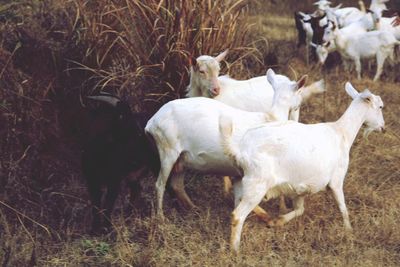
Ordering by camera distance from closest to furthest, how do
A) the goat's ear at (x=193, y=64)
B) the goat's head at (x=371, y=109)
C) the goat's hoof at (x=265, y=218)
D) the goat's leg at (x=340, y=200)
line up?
the goat's leg at (x=340, y=200) < the goat's hoof at (x=265, y=218) < the goat's head at (x=371, y=109) < the goat's ear at (x=193, y=64)

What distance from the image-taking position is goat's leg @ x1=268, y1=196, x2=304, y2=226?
6.64 meters

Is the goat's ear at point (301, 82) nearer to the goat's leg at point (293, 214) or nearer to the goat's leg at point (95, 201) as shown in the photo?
the goat's leg at point (293, 214)

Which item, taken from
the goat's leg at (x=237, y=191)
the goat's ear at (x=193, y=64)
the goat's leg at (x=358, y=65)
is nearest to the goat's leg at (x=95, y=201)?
the goat's leg at (x=237, y=191)

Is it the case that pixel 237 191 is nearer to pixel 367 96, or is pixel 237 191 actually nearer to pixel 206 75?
pixel 367 96

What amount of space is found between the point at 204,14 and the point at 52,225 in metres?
2.87

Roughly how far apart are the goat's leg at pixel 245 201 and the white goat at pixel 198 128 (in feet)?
2.30

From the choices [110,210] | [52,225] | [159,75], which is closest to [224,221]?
[110,210]

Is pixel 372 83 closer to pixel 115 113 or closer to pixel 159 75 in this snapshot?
pixel 159 75

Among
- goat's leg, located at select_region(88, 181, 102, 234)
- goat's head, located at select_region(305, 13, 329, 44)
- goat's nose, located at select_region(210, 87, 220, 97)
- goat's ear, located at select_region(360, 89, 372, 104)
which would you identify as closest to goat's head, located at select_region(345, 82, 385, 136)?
goat's ear, located at select_region(360, 89, 372, 104)

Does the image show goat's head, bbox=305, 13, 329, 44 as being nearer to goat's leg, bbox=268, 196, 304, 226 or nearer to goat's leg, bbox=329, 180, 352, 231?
goat's leg, bbox=268, 196, 304, 226

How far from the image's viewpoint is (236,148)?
19.8 ft

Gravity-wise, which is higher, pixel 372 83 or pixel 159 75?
pixel 159 75

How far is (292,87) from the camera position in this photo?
690cm

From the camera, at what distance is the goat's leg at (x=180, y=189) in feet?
23.4
